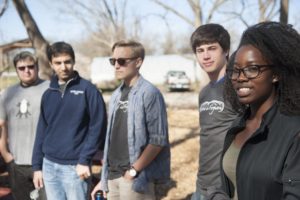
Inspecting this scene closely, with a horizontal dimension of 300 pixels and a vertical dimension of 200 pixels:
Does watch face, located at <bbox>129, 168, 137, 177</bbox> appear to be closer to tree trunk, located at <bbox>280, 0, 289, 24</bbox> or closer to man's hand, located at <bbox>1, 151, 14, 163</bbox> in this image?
man's hand, located at <bbox>1, 151, 14, 163</bbox>

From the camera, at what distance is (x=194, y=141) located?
30.9ft

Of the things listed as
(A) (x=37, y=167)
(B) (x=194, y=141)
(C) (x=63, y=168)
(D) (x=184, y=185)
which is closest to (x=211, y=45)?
(C) (x=63, y=168)

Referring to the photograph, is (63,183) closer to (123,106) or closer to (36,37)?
(123,106)

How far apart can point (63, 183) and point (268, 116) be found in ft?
7.57

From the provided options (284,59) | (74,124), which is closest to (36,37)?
(74,124)

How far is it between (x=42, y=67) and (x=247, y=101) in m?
6.41

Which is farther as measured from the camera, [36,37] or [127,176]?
[36,37]

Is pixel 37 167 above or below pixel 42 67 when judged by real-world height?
below

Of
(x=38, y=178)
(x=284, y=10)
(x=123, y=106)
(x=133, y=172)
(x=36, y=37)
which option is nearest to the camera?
(x=133, y=172)

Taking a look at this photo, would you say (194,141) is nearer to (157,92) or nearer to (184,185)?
(184,185)

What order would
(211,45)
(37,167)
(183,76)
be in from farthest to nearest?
(183,76) < (37,167) < (211,45)

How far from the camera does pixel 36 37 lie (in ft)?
26.0

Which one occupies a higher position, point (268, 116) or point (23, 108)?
point (268, 116)

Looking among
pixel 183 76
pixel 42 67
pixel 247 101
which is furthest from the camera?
pixel 183 76
